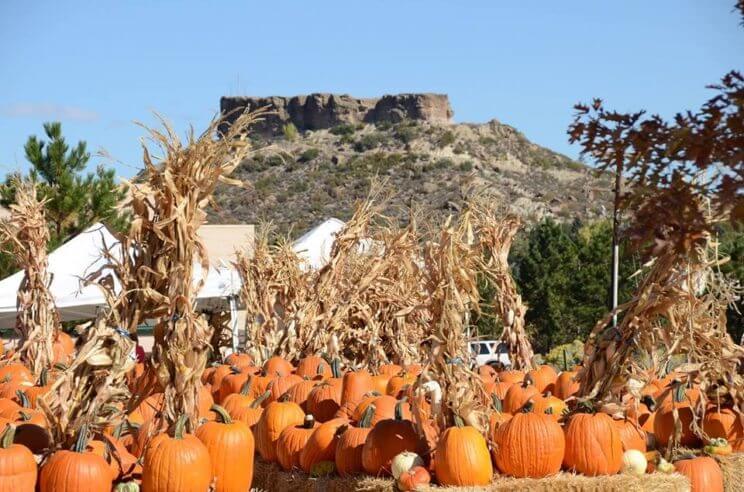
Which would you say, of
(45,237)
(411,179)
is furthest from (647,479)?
(411,179)

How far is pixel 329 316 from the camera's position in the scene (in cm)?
1260

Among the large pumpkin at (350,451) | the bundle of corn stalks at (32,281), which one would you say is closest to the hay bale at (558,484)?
the large pumpkin at (350,451)

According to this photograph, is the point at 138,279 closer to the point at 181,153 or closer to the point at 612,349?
the point at 181,153

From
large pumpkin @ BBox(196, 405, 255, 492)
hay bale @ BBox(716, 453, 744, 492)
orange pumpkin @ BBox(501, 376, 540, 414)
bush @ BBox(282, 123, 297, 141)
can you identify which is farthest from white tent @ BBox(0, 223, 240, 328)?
bush @ BBox(282, 123, 297, 141)

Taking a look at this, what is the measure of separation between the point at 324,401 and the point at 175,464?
2685 mm

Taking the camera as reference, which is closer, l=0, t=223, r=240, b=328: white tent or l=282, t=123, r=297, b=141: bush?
l=0, t=223, r=240, b=328: white tent

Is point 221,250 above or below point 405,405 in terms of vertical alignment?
above

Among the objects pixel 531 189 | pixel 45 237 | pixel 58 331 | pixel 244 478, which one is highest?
pixel 531 189

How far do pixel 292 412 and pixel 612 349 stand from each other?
2.53 meters

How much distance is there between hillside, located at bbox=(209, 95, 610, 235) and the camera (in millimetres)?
53969

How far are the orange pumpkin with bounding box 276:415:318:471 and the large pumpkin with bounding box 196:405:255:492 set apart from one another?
38.3 inches

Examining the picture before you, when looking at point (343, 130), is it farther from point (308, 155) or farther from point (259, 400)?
point (259, 400)

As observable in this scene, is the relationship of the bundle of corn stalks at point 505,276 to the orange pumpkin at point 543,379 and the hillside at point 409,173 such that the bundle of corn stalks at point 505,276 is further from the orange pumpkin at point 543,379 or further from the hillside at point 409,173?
the hillside at point 409,173

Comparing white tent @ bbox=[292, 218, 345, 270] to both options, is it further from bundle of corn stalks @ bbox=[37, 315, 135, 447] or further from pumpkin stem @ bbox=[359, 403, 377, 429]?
bundle of corn stalks @ bbox=[37, 315, 135, 447]
